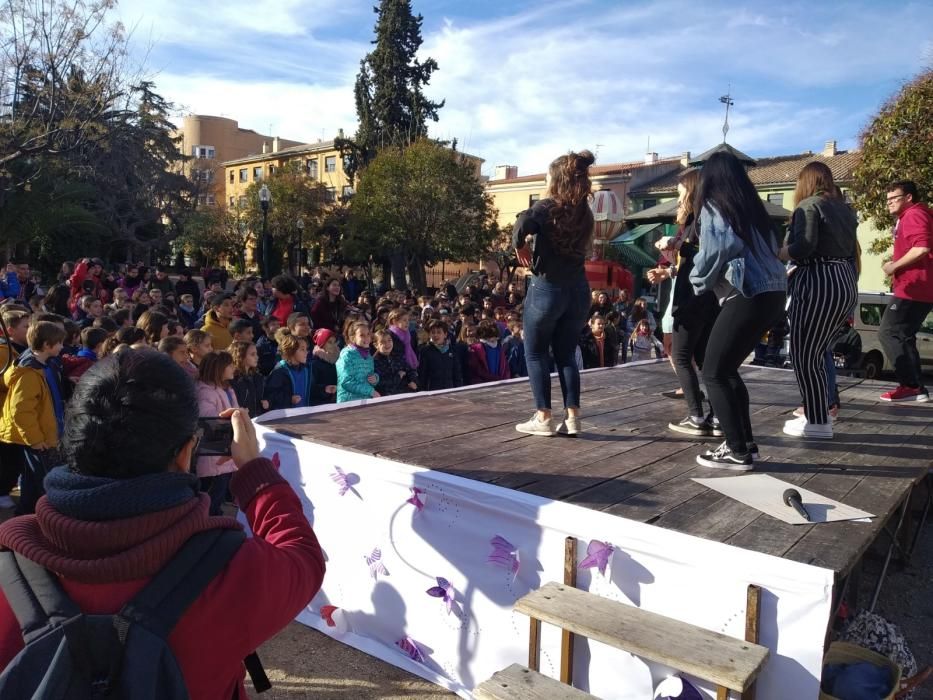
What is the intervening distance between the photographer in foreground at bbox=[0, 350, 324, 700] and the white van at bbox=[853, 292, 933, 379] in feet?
43.2

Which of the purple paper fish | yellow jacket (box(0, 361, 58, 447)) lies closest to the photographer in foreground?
the purple paper fish

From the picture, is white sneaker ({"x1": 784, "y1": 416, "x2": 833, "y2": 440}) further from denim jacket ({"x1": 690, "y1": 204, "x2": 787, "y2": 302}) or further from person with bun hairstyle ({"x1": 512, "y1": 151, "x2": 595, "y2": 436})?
person with bun hairstyle ({"x1": 512, "y1": 151, "x2": 595, "y2": 436})

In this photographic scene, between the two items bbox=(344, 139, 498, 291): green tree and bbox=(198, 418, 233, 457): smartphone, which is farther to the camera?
bbox=(344, 139, 498, 291): green tree

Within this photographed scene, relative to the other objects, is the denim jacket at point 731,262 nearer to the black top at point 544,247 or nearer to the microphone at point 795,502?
the black top at point 544,247

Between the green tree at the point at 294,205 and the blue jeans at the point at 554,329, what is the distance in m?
34.6

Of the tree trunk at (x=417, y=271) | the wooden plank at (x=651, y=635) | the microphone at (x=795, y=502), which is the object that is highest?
the tree trunk at (x=417, y=271)

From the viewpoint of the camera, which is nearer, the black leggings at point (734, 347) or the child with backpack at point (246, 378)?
the black leggings at point (734, 347)

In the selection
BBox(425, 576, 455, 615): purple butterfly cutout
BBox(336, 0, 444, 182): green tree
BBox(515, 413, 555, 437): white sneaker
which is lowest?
BBox(425, 576, 455, 615): purple butterfly cutout

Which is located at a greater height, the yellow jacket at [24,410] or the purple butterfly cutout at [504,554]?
the yellow jacket at [24,410]

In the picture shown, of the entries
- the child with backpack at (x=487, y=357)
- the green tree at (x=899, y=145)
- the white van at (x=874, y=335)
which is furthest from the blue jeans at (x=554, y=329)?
the green tree at (x=899, y=145)

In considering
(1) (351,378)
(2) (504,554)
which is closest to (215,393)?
(1) (351,378)

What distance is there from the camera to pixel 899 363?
545 centimetres

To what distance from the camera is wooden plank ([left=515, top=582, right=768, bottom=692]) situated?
2.09 meters

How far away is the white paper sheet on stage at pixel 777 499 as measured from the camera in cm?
274
